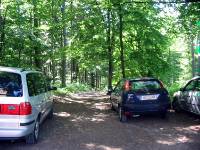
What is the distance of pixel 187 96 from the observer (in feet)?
44.4

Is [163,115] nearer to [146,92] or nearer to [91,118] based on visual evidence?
[146,92]

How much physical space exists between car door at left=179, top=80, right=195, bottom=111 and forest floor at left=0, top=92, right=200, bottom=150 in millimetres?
448

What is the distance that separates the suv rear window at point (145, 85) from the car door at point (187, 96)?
49.3 inches

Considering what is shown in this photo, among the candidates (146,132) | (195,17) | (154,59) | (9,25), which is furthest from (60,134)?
(154,59)

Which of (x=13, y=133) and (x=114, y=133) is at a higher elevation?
(x=13, y=133)

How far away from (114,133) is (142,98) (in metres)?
2.16

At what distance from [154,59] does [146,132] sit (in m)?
15.7

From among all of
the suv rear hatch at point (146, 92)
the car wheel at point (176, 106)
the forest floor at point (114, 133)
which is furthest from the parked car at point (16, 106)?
the car wheel at point (176, 106)

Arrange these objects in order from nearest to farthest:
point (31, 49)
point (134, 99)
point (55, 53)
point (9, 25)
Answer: point (134, 99)
point (9, 25)
point (31, 49)
point (55, 53)

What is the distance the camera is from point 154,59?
1031 inches

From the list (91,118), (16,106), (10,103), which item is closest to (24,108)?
(16,106)

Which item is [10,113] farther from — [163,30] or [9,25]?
[163,30]

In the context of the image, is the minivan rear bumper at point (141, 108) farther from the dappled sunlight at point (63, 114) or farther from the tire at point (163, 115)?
the dappled sunlight at point (63, 114)

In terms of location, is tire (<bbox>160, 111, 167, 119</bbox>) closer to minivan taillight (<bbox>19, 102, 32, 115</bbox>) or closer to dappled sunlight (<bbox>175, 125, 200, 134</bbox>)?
dappled sunlight (<bbox>175, 125, 200, 134</bbox>)
